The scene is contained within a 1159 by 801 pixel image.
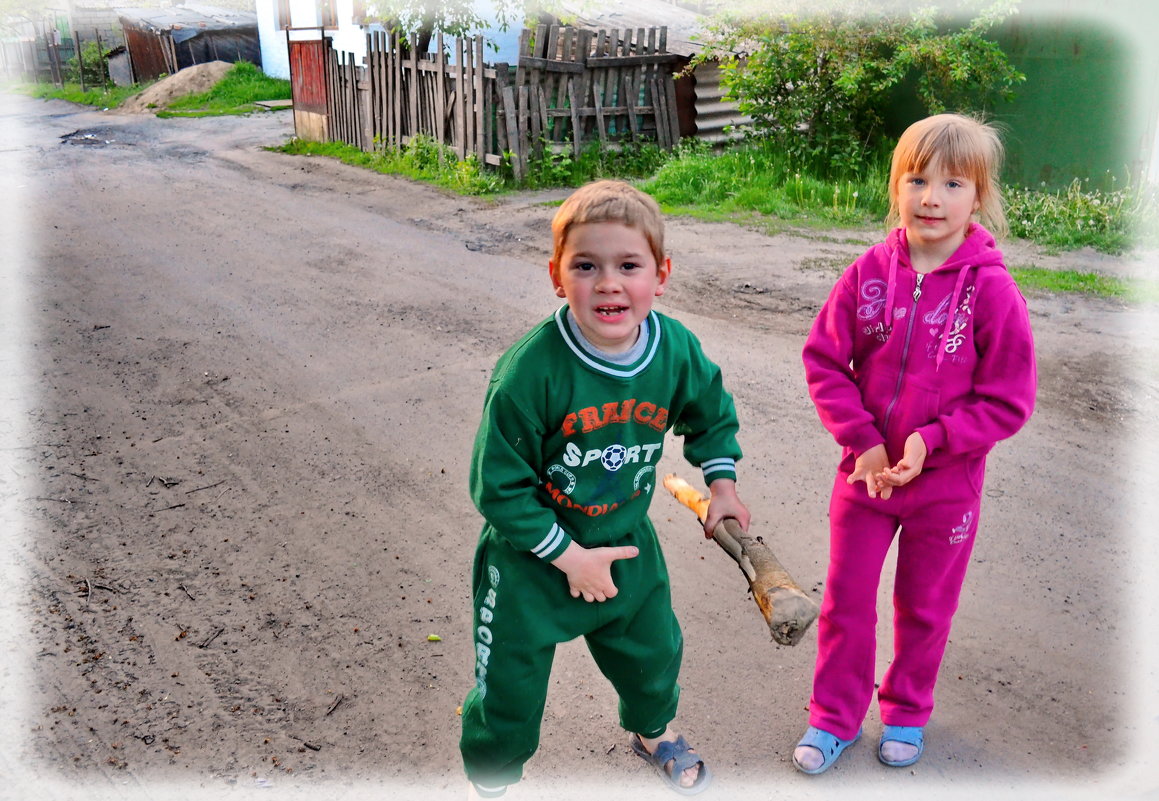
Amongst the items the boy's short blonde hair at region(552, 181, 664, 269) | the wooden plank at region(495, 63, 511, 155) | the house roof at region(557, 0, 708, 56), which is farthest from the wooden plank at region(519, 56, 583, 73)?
the boy's short blonde hair at region(552, 181, 664, 269)

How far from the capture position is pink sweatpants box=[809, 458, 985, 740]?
261 centimetres

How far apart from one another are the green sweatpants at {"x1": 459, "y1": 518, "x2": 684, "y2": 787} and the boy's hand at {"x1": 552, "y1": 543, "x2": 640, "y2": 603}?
0.08 meters

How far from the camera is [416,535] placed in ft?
13.5

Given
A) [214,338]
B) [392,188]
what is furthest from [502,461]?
[392,188]

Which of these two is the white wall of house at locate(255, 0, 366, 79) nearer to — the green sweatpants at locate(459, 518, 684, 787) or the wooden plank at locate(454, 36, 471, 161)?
the wooden plank at locate(454, 36, 471, 161)

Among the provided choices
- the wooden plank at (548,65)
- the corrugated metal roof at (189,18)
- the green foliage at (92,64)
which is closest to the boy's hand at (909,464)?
the wooden plank at (548,65)

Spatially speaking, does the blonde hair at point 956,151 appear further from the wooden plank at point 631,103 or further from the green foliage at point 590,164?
the wooden plank at point 631,103

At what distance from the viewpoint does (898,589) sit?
2.77 meters

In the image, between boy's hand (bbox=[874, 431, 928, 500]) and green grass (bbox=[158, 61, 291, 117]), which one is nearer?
boy's hand (bbox=[874, 431, 928, 500])

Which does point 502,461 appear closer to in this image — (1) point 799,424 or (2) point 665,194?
(1) point 799,424

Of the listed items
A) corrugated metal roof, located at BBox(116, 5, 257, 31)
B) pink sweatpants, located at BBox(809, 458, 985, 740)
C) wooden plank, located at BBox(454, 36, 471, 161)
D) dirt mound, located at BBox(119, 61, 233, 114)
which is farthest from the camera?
corrugated metal roof, located at BBox(116, 5, 257, 31)

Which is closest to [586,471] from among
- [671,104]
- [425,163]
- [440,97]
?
[440,97]

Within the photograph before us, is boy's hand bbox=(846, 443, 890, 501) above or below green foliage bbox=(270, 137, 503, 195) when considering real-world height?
above

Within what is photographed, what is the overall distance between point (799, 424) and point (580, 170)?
773 centimetres
